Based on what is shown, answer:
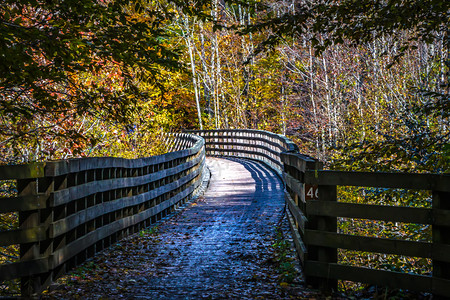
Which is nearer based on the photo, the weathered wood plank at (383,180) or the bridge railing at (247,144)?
the weathered wood plank at (383,180)

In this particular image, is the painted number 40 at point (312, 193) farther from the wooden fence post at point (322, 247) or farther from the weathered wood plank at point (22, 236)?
the weathered wood plank at point (22, 236)

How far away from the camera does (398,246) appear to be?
16.4ft

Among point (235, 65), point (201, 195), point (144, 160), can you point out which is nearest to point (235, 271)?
point (144, 160)

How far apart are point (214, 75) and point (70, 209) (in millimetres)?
29271

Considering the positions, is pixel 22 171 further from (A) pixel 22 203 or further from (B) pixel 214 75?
(B) pixel 214 75

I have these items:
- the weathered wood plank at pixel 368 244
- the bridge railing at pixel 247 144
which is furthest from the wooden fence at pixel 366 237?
the bridge railing at pixel 247 144

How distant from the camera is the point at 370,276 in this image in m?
5.15

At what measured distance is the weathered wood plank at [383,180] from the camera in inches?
185

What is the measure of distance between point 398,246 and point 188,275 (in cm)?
252

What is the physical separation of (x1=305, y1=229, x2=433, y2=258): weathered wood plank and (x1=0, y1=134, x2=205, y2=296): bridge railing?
2.61 meters

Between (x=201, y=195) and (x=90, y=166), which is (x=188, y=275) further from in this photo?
(x=201, y=195)

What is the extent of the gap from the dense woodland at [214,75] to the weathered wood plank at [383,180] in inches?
35.4

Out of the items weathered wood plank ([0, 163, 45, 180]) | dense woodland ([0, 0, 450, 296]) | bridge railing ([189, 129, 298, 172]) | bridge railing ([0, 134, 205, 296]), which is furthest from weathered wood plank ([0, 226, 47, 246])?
bridge railing ([189, 129, 298, 172])

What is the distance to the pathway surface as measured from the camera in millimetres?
5617
